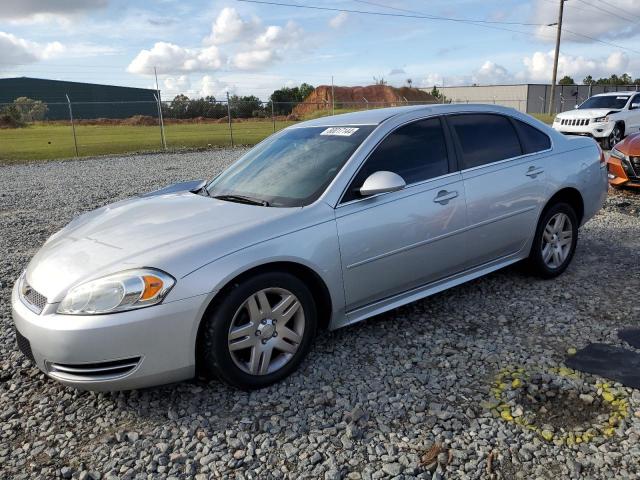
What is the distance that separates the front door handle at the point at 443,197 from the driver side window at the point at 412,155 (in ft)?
0.46

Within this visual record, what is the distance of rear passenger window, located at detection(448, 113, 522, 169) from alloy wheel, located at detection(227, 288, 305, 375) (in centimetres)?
183

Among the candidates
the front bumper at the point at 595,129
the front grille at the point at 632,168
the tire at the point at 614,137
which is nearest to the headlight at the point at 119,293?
the front grille at the point at 632,168

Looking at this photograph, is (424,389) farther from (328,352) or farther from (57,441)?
(57,441)

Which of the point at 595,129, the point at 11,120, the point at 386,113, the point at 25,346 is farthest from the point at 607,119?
the point at 11,120

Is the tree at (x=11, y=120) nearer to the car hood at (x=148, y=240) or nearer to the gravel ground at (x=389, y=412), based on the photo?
the gravel ground at (x=389, y=412)

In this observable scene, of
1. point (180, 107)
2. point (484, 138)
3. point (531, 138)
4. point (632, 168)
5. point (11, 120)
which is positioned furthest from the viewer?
point (11, 120)

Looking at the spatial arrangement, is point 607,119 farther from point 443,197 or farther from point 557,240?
point 443,197

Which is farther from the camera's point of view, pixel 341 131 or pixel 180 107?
pixel 180 107

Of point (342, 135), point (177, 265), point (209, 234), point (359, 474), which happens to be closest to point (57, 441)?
point (177, 265)

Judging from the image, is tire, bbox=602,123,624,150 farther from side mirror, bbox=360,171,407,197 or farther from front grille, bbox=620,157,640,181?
side mirror, bbox=360,171,407,197

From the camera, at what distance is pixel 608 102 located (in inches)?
656

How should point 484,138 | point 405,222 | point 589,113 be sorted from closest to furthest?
point 405,222 → point 484,138 → point 589,113

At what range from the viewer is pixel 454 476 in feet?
8.07

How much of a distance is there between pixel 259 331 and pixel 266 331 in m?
0.04
